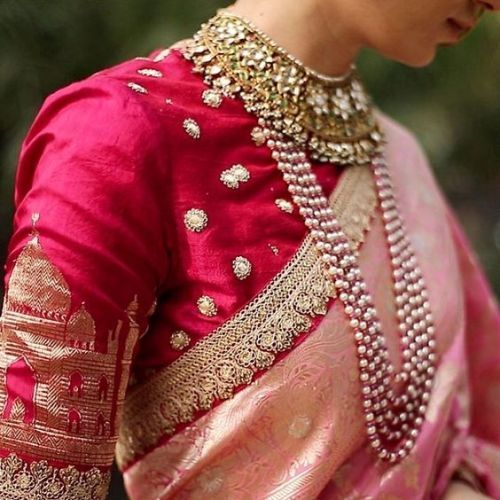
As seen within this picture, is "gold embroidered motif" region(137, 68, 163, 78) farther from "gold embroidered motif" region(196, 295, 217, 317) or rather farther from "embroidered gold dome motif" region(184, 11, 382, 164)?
"gold embroidered motif" region(196, 295, 217, 317)

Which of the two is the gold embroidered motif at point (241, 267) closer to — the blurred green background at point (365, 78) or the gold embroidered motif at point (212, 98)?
the gold embroidered motif at point (212, 98)

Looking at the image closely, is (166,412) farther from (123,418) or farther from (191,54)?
(191,54)

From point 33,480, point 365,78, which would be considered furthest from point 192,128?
point 365,78

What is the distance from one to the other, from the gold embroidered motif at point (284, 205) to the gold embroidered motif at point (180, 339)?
127mm

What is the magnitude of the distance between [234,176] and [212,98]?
0.07m

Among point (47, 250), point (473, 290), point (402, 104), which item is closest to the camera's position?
point (47, 250)

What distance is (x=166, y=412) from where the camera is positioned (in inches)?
31.8

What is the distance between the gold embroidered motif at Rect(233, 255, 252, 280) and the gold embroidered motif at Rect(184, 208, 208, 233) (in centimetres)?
4

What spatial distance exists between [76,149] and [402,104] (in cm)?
111

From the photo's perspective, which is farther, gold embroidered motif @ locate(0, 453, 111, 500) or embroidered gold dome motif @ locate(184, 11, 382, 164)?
embroidered gold dome motif @ locate(184, 11, 382, 164)

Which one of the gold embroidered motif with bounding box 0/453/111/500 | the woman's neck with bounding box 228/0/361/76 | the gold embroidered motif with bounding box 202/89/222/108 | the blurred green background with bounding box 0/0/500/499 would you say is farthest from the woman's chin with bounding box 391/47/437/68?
the blurred green background with bounding box 0/0/500/499

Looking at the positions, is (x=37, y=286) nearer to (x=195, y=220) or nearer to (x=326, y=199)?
(x=195, y=220)

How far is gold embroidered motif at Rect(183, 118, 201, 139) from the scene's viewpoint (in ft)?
2.57

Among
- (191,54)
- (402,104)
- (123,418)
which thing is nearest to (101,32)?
(402,104)
